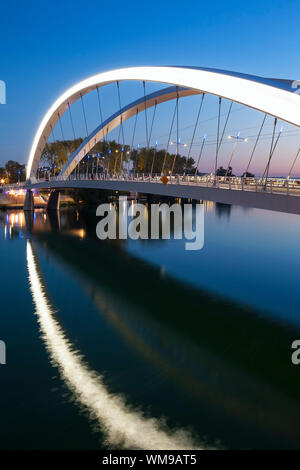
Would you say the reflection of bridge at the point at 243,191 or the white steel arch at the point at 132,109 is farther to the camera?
the white steel arch at the point at 132,109

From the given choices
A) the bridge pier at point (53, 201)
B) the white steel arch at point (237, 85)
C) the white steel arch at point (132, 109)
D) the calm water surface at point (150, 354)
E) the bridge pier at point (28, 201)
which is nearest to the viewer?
→ the calm water surface at point (150, 354)

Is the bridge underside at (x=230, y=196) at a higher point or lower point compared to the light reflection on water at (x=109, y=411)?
higher

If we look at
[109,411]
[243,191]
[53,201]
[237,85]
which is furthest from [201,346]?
[53,201]

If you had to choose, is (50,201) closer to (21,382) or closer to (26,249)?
(26,249)

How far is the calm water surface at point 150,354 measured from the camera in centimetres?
648

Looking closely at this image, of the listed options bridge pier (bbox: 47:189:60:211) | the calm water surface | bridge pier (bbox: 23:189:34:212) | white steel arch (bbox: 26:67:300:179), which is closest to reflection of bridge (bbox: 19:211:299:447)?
the calm water surface

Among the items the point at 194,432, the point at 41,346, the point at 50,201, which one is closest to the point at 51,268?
the point at 41,346

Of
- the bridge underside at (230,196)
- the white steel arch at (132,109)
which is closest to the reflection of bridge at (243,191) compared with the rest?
the bridge underside at (230,196)

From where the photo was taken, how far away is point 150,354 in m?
9.54

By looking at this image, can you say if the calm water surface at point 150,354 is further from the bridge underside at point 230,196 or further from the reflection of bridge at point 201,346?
the bridge underside at point 230,196

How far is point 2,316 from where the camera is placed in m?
12.1

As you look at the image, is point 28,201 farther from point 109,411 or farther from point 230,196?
point 109,411

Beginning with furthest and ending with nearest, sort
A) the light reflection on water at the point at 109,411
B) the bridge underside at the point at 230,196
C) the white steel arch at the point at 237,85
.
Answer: the bridge underside at the point at 230,196 → the white steel arch at the point at 237,85 → the light reflection on water at the point at 109,411
